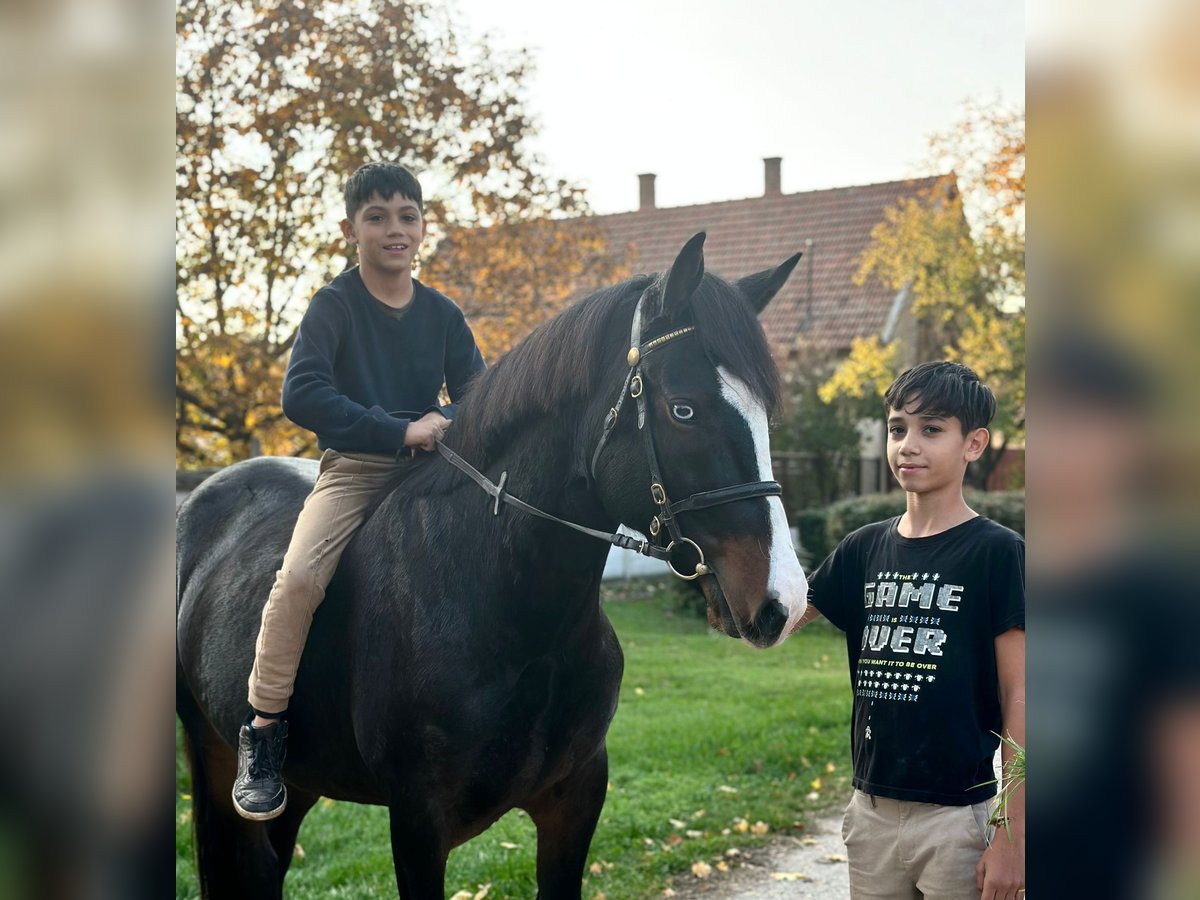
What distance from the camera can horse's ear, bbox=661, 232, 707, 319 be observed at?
2.42 m

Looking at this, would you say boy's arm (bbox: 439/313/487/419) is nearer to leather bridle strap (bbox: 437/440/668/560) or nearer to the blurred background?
leather bridle strap (bbox: 437/440/668/560)

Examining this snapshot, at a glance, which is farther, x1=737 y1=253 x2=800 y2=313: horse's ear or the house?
the house

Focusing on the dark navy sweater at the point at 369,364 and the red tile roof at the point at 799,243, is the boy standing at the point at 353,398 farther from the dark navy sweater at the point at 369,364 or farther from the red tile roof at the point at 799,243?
the red tile roof at the point at 799,243

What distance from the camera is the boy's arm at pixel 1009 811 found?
208cm

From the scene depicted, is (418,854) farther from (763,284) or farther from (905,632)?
(763,284)

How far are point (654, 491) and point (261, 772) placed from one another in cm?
147

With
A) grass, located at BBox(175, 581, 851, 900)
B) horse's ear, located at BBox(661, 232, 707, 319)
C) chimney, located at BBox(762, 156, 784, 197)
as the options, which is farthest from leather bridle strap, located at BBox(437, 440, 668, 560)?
chimney, located at BBox(762, 156, 784, 197)

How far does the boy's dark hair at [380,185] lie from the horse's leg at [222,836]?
7.10 feet

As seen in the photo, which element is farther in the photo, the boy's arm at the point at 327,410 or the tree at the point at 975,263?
the tree at the point at 975,263

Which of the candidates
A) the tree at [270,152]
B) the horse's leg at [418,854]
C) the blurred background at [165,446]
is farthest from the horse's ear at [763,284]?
the tree at [270,152]

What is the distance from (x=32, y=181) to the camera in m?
0.65

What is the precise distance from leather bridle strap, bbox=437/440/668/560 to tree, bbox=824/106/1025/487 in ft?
53.3

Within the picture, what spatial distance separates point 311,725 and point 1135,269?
2892mm

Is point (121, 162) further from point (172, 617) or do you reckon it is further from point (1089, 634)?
point (1089, 634)
